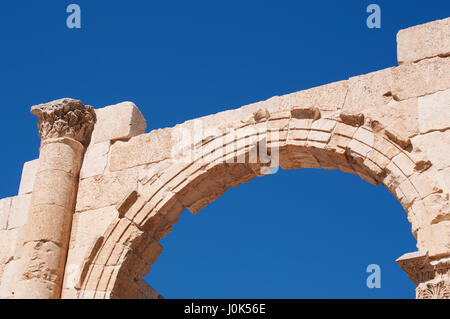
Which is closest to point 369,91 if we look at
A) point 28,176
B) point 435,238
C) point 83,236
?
point 435,238

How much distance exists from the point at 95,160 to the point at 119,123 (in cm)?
57

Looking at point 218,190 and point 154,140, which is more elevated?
point 154,140

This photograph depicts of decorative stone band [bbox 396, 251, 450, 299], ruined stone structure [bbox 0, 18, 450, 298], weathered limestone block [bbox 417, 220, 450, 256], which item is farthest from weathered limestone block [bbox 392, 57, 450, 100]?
decorative stone band [bbox 396, 251, 450, 299]

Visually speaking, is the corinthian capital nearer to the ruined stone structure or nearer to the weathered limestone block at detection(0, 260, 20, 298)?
the ruined stone structure

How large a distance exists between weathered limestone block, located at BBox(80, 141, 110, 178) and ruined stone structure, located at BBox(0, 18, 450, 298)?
2 centimetres

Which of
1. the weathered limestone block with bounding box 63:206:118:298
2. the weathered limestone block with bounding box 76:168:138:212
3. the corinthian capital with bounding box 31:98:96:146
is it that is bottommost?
the weathered limestone block with bounding box 63:206:118:298

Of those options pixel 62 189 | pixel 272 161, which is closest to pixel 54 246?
pixel 62 189

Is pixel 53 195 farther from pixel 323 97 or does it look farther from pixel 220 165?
pixel 323 97

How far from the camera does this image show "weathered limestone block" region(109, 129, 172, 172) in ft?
33.8

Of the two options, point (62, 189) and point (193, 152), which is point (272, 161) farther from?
point (62, 189)

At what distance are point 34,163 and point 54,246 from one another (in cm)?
183

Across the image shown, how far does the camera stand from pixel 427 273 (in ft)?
26.3
